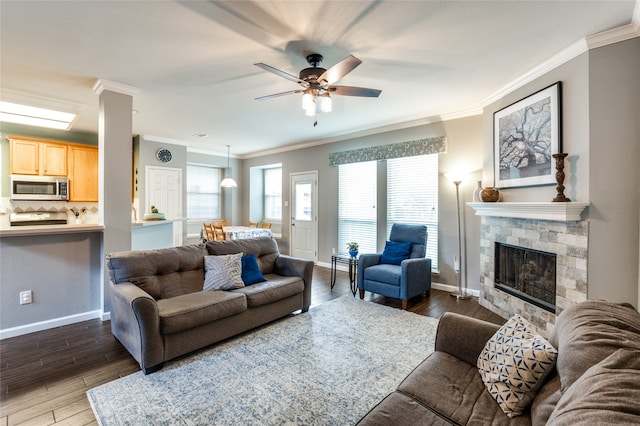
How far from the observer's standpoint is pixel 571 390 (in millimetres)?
949

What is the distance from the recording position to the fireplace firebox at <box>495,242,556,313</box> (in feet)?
9.87

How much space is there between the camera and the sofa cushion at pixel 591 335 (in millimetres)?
1054

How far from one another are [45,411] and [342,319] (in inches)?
99.4

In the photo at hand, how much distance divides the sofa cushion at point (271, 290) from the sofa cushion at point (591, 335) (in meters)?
2.39

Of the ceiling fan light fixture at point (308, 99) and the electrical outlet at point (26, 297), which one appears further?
the electrical outlet at point (26, 297)

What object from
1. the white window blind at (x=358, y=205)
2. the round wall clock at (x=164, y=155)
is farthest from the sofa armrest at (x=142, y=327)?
the round wall clock at (x=164, y=155)

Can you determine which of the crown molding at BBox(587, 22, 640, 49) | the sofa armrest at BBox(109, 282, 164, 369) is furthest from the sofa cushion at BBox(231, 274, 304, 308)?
the crown molding at BBox(587, 22, 640, 49)

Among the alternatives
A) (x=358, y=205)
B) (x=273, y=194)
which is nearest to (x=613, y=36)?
(x=358, y=205)

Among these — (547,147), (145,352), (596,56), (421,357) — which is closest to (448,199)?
(547,147)

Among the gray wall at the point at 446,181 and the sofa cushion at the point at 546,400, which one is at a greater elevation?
the gray wall at the point at 446,181

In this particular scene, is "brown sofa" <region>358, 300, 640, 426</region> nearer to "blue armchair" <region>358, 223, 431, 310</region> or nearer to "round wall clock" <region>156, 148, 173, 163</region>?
"blue armchair" <region>358, 223, 431, 310</region>

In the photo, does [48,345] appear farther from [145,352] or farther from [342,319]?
[342,319]

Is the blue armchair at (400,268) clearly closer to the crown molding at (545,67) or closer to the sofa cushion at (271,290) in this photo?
the sofa cushion at (271,290)

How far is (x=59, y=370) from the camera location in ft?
7.85
